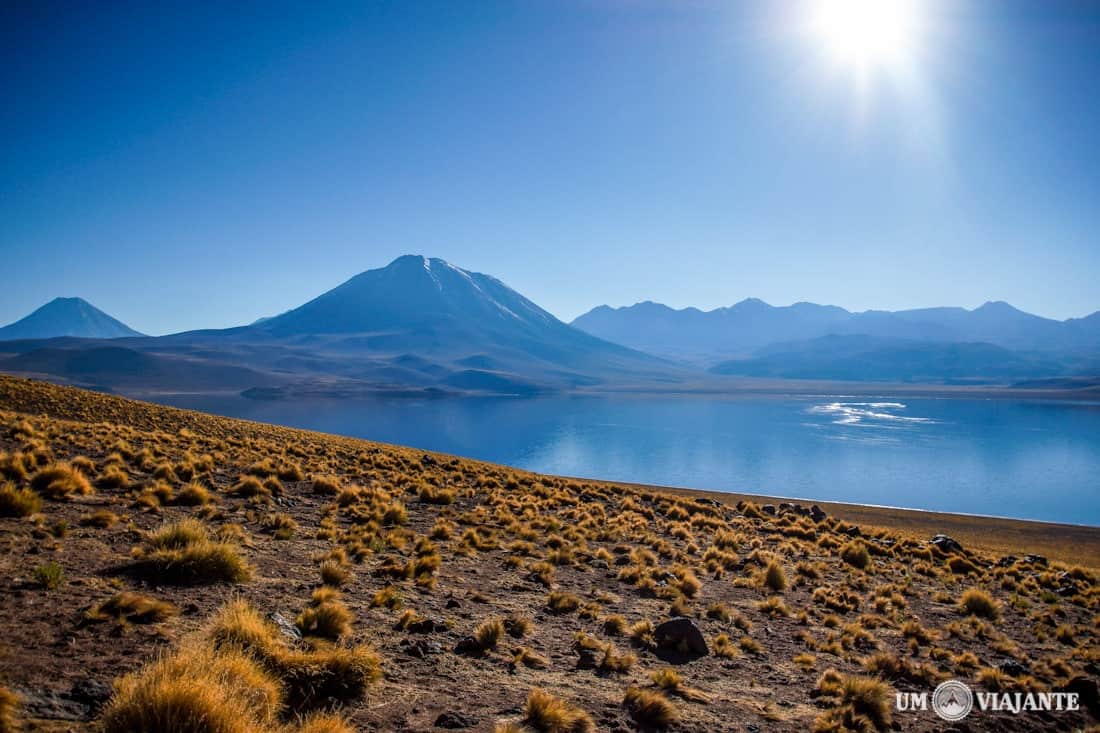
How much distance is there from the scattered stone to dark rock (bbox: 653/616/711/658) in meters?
4.54

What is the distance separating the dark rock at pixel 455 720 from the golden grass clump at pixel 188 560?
341 cm

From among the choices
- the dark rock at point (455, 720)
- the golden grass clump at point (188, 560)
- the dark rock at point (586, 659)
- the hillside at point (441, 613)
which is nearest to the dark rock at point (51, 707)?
the hillside at point (441, 613)

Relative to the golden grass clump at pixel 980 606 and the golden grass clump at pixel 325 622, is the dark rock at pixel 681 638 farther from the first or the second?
the golden grass clump at pixel 980 606

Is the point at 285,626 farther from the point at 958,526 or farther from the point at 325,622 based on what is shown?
the point at 958,526

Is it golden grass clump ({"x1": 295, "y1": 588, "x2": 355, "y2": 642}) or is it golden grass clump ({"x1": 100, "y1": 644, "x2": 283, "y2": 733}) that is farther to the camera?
golden grass clump ({"x1": 295, "y1": 588, "x2": 355, "y2": 642})

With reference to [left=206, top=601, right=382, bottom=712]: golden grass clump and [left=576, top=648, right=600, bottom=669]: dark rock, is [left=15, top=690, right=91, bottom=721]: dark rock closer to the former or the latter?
[left=206, top=601, right=382, bottom=712]: golden grass clump

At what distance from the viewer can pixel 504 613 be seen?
7699 mm

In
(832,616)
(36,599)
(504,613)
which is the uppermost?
(36,599)

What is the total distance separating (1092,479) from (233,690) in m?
71.6

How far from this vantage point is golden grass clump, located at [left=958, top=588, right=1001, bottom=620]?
35.1 feet

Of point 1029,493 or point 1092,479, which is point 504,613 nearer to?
point 1029,493

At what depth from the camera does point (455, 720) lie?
460 cm

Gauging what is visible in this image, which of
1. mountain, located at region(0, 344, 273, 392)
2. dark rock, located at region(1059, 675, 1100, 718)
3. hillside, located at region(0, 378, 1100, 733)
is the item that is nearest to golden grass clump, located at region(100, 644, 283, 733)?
hillside, located at region(0, 378, 1100, 733)

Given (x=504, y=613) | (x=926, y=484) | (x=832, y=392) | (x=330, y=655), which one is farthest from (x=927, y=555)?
(x=832, y=392)
